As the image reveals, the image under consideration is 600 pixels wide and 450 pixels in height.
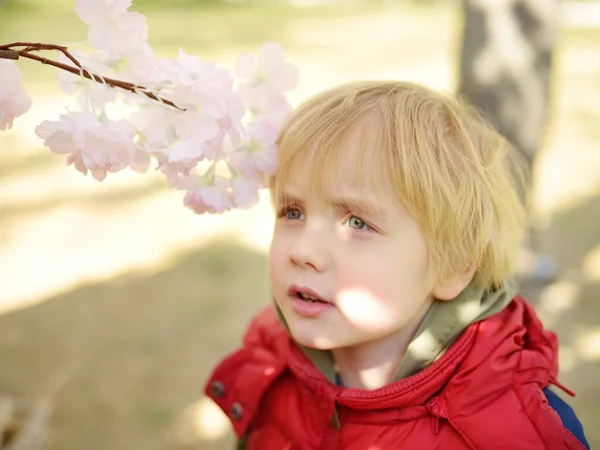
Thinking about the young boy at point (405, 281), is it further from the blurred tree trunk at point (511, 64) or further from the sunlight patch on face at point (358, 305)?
the blurred tree trunk at point (511, 64)

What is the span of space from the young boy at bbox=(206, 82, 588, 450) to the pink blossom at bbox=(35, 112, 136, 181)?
0.40 metres

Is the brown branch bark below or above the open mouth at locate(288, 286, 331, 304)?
above

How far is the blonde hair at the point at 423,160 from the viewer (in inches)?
56.3

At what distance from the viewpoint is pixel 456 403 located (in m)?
1.44

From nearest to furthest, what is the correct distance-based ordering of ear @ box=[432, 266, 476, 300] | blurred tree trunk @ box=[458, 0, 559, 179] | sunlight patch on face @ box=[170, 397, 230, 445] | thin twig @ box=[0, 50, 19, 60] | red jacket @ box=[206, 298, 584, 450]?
thin twig @ box=[0, 50, 19, 60] → red jacket @ box=[206, 298, 584, 450] → ear @ box=[432, 266, 476, 300] → sunlight patch on face @ box=[170, 397, 230, 445] → blurred tree trunk @ box=[458, 0, 559, 179]

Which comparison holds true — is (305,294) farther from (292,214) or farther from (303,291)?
(292,214)

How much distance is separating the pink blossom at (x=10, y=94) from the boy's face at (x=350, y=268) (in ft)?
1.77

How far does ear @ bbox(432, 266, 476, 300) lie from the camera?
4.99 feet

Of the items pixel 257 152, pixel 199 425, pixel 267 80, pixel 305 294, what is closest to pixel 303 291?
pixel 305 294

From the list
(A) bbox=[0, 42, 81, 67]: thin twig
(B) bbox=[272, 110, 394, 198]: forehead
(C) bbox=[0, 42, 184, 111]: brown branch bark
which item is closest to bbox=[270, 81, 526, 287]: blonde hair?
(B) bbox=[272, 110, 394, 198]: forehead

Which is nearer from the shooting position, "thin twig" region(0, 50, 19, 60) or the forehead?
"thin twig" region(0, 50, 19, 60)

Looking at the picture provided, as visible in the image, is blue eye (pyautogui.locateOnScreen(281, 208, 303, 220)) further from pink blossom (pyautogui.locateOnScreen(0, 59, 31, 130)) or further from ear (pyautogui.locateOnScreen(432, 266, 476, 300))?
pink blossom (pyautogui.locateOnScreen(0, 59, 31, 130))

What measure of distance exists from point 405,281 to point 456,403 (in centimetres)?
25

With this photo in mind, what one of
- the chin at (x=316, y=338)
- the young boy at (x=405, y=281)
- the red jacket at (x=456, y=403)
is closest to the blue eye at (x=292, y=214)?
the young boy at (x=405, y=281)
